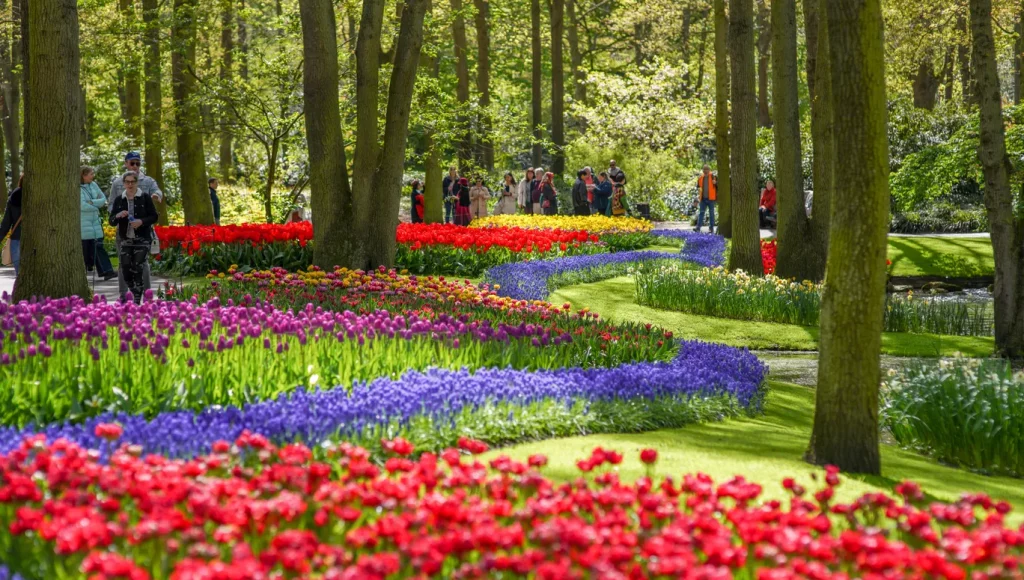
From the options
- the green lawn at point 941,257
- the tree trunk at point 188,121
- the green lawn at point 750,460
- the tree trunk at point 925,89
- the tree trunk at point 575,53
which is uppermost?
the tree trunk at point 575,53

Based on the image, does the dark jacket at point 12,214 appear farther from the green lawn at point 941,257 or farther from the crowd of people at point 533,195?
the green lawn at point 941,257

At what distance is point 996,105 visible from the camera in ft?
39.8

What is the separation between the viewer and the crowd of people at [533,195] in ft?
98.5

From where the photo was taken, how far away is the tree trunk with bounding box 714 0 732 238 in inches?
1051

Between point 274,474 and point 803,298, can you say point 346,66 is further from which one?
point 274,474

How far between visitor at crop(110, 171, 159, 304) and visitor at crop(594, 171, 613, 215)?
1995 cm

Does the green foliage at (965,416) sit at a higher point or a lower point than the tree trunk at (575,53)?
lower

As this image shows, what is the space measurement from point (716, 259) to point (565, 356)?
14.4m

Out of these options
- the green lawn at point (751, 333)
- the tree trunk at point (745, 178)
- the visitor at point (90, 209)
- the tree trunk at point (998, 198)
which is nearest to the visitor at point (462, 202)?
the tree trunk at point (745, 178)

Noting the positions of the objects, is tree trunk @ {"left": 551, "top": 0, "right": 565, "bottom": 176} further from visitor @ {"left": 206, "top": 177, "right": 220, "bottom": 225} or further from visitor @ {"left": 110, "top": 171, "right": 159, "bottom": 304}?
visitor @ {"left": 110, "top": 171, "right": 159, "bottom": 304}

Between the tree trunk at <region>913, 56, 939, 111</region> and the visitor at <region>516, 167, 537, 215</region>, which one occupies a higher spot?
the tree trunk at <region>913, 56, 939, 111</region>

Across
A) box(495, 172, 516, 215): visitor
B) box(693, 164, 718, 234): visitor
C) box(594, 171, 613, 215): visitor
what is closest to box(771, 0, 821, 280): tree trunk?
box(693, 164, 718, 234): visitor

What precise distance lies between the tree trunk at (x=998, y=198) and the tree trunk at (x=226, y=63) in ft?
57.6

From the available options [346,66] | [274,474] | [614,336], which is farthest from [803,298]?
[346,66]
